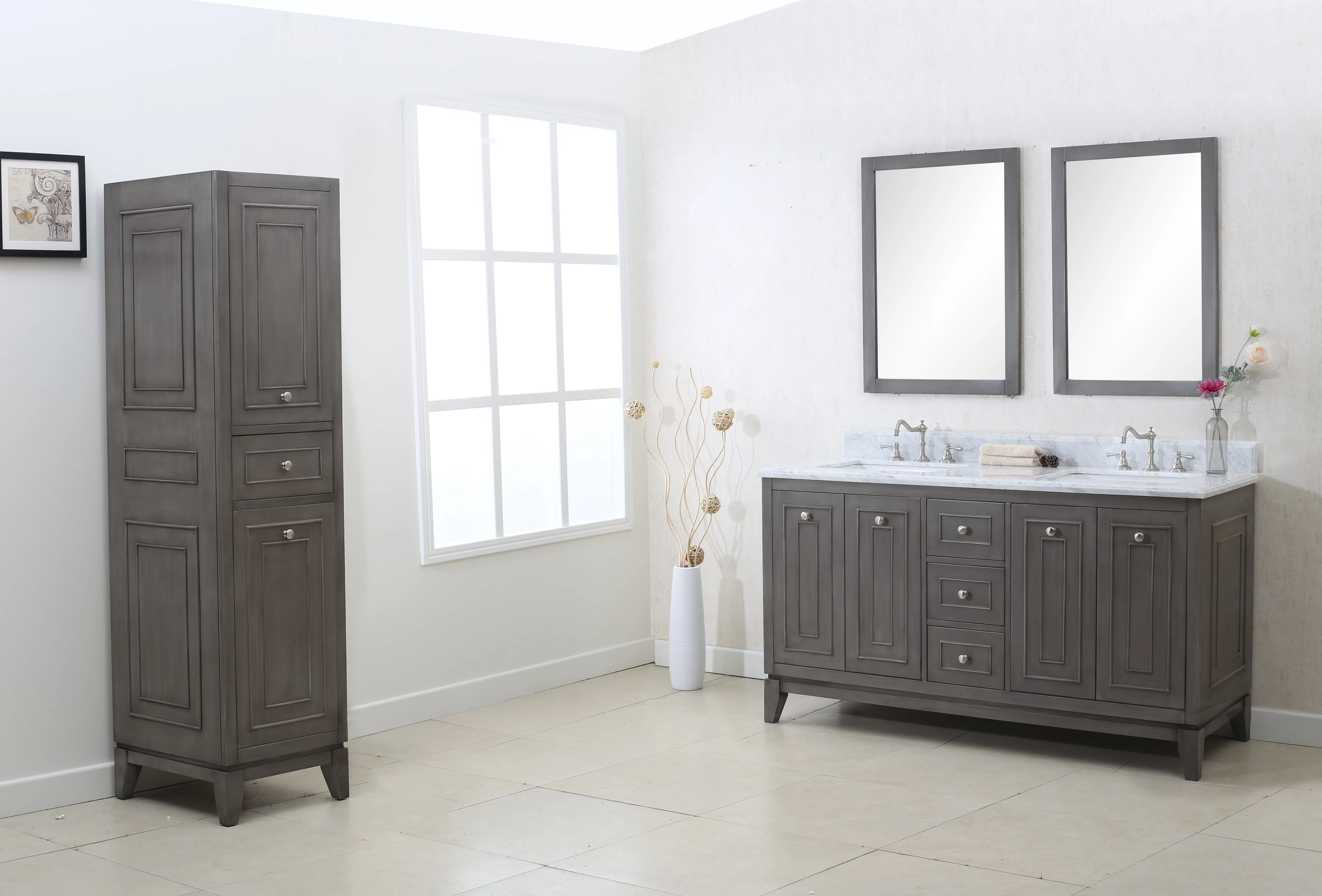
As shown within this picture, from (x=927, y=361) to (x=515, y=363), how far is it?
1.72m

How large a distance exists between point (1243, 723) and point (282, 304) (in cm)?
361

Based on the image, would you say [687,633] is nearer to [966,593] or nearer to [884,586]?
[884,586]

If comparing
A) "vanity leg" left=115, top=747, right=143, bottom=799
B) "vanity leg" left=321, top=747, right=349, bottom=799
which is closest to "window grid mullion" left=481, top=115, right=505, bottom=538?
"vanity leg" left=321, top=747, right=349, bottom=799

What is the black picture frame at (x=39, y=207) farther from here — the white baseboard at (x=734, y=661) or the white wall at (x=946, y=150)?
the white baseboard at (x=734, y=661)

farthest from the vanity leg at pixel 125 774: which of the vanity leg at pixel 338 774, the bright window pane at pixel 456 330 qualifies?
the bright window pane at pixel 456 330

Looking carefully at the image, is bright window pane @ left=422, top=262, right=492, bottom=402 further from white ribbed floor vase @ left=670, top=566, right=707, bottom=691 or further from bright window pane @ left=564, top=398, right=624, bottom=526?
white ribbed floor vase @ left=670, top=566, right=707, bottom=691

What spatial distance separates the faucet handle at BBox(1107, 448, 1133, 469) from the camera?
16.5 ft

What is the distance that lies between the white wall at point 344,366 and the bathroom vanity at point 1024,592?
3.94 feet

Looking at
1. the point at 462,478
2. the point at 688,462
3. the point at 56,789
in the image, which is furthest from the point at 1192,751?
the point at 56,789

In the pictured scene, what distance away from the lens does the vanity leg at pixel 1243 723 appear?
4840 mm

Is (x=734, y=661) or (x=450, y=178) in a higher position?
(x=450, y=178)

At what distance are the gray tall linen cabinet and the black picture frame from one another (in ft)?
0.30

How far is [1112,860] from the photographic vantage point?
12.1 feet

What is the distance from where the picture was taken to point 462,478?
18.1 ft
